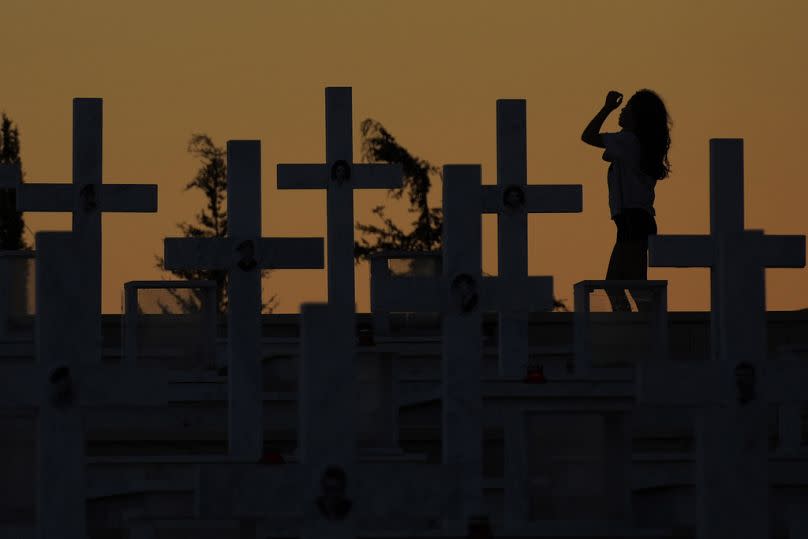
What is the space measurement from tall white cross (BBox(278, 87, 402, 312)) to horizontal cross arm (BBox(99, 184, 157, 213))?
53.1 inches

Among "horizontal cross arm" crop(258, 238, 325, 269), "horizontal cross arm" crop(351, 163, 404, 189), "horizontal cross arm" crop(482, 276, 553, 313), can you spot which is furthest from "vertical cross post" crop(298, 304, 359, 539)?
"horizontal cross arm" crop(351, 163, 404, 189)

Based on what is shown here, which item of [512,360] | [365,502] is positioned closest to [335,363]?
[365,502]

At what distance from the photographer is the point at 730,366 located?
40.3 ft

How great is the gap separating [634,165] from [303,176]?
3531mm

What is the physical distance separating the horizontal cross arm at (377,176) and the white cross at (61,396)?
8518 millimetres

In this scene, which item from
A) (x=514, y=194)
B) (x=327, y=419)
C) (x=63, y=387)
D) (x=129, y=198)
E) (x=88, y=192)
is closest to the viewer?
(x=327, y=419)

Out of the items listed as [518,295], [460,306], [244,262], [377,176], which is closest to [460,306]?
[460,306]

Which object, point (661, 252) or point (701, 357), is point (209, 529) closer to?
point (661, 252)

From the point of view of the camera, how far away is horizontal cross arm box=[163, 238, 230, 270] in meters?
16.0

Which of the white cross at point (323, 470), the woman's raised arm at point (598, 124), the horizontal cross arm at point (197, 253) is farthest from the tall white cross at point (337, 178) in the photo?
the white cross at point (323, 470)

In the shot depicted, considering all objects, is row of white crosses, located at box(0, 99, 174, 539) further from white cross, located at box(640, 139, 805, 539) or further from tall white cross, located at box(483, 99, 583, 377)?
tall white cross, located at box(483, 99, 583, 377)

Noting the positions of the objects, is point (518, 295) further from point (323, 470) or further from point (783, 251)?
point (323, 470)

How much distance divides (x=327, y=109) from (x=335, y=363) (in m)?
9.75

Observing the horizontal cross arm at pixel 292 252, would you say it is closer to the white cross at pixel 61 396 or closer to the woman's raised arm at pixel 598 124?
the woman's raised arm at pixel 598 124
